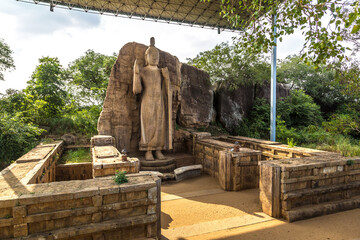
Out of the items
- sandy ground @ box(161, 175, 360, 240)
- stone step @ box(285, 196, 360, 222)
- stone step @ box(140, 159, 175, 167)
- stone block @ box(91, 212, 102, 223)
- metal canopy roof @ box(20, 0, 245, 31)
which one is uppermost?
metal canopy roof @ box(20, 0, 245, 31)

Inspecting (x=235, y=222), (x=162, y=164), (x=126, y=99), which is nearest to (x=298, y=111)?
(x=162, y=164)

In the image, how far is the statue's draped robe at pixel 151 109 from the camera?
6.69 m

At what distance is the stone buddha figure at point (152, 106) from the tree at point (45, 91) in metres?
5.94

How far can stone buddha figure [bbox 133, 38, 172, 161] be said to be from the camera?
6691 millimetres

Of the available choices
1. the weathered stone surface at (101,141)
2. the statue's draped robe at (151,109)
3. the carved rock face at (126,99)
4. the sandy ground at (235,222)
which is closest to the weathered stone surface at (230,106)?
the carved rock face at (126,99)

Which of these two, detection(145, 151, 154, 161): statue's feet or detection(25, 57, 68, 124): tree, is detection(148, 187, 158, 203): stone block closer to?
detection(145, 151, 154, 161): statue's feet

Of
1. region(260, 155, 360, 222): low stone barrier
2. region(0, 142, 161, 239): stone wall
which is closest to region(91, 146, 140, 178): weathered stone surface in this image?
region(0, 142, 161, 239): stone wall

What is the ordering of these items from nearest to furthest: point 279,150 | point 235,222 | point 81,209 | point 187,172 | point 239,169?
point 81,209 → point 235,222 → point 239,169 → point 279,150 → point 187,172

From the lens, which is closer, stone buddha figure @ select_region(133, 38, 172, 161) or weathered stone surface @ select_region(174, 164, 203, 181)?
weathered stone surface @ select_region(174, 164, 203, 181)

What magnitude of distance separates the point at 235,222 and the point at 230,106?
8.92 meters

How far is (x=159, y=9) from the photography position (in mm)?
11352

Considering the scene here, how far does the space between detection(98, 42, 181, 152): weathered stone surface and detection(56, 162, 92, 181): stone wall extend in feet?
4.39

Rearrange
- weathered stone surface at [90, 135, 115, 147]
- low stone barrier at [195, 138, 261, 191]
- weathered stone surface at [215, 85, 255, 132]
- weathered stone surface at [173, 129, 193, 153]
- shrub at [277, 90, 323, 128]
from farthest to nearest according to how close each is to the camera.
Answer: shrub at [277, 90, 323, 128]
weathered stone surface at [215, 85, 255, 132]
weathered stone surface at [173, 129, 193, 153]
weathered stone surface at [90, 135, 115, 147]
low stone barrier at [195, 138, 261, 191]

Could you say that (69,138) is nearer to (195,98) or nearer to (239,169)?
(195,98)
